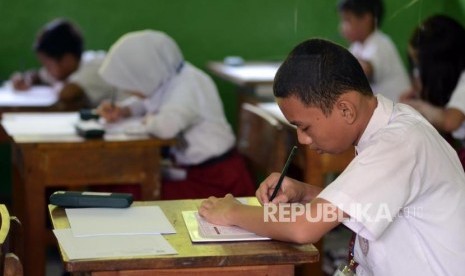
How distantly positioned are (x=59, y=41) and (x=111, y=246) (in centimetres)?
275

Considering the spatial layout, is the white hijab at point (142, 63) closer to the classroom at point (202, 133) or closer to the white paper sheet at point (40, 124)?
the classroom at point (202, 133)

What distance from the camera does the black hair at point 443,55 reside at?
3166mm

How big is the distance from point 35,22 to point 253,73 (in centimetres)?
119

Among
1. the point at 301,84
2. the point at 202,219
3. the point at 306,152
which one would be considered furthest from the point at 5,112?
the point at 301,84

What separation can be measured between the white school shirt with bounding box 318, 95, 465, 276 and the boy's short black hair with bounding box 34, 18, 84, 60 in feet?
9.14

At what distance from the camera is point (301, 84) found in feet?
5.53

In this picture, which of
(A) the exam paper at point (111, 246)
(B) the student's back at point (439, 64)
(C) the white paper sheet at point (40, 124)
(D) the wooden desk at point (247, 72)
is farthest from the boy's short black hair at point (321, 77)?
(D) the wooden desk at point (247, 72)

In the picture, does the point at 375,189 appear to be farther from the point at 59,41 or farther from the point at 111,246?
the point at 59,41

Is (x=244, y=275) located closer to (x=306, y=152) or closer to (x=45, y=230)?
(x=306, y=152)

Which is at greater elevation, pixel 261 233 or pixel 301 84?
pixel 301 84

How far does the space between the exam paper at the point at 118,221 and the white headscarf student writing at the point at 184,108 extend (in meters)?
1.27

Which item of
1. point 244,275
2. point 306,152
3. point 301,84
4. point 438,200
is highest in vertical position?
point 301,84

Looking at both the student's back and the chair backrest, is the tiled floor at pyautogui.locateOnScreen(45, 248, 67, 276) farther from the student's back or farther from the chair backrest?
the student's back

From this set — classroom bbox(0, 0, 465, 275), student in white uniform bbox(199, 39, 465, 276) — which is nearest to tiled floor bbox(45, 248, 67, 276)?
classroom bbox(0, 0, 465, 275)
